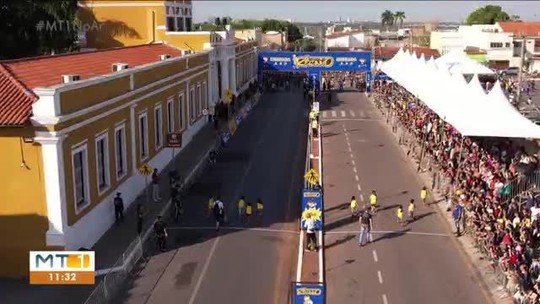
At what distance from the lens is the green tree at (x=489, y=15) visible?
131 meters

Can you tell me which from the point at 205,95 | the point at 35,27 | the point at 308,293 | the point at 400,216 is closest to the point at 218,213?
the point at 400,216

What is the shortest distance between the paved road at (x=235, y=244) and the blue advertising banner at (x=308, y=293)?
281cm

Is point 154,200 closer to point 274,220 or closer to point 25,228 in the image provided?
point 274,220

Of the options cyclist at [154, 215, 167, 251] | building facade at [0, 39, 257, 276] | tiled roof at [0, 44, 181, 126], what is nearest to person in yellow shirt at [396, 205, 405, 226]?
cyclist at [154, 215, 167, 251]

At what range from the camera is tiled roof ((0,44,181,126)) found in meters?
17.6

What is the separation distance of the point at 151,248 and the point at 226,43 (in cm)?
3440

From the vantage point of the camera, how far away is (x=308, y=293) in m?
13.8

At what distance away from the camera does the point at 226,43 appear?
52969mm

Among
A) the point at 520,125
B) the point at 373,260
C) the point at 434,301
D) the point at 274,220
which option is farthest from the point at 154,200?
the point at 520,125

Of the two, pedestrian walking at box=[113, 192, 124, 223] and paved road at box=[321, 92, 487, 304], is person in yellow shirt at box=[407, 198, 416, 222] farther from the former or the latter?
pedestrian walking at box=[113, 192, 124, 223]

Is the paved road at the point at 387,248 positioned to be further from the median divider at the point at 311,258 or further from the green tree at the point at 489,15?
the green tree at the point at 489,15

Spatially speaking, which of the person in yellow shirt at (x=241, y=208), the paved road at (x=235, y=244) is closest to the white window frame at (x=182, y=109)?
the paved road at (x=235, y=244)

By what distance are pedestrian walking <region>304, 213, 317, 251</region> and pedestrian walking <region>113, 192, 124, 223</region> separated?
6.53 m

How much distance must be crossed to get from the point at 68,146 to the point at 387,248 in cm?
994
